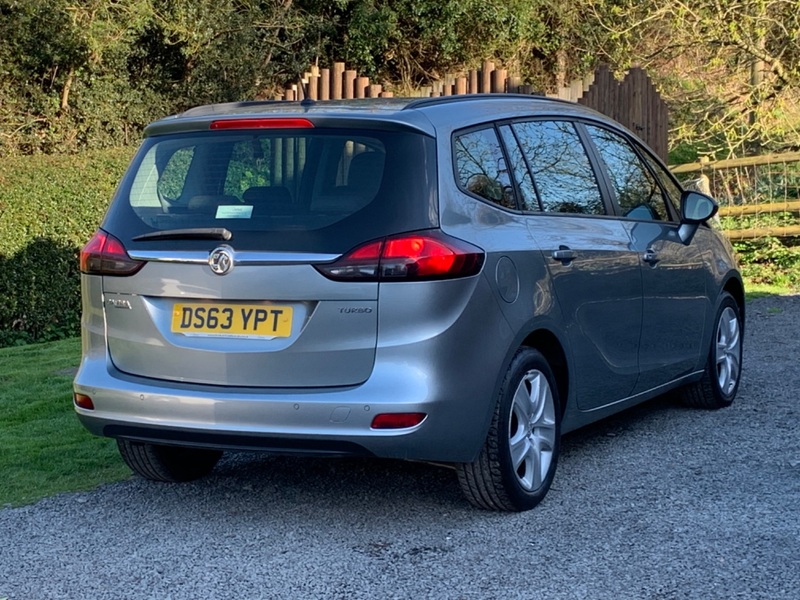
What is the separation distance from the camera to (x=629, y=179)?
645cm

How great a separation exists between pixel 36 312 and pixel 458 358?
8.76 m

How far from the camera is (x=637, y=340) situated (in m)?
6.11

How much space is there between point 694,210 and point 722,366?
1.19m

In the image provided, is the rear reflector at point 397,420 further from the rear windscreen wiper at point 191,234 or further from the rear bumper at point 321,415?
the rear windscreen wiper at point 191,234

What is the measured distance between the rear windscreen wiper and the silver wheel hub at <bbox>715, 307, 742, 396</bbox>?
3742mm

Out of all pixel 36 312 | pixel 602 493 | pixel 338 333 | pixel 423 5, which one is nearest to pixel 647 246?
pixel 602 493

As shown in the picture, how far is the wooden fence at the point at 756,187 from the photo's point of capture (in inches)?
579

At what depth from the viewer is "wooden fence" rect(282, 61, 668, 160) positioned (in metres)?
11.3

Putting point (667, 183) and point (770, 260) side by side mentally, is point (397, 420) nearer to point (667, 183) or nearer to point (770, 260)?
point (667, 183)

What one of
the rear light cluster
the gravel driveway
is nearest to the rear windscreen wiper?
the rear light cluster

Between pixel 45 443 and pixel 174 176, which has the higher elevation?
pixel 174 176

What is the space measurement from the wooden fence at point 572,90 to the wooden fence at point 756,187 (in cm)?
135

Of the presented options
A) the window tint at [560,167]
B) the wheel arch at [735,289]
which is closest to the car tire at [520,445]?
the window tint at [560,167]

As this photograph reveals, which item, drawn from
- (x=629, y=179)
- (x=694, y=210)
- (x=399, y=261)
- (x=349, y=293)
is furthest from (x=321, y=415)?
(x=694, y=210)
